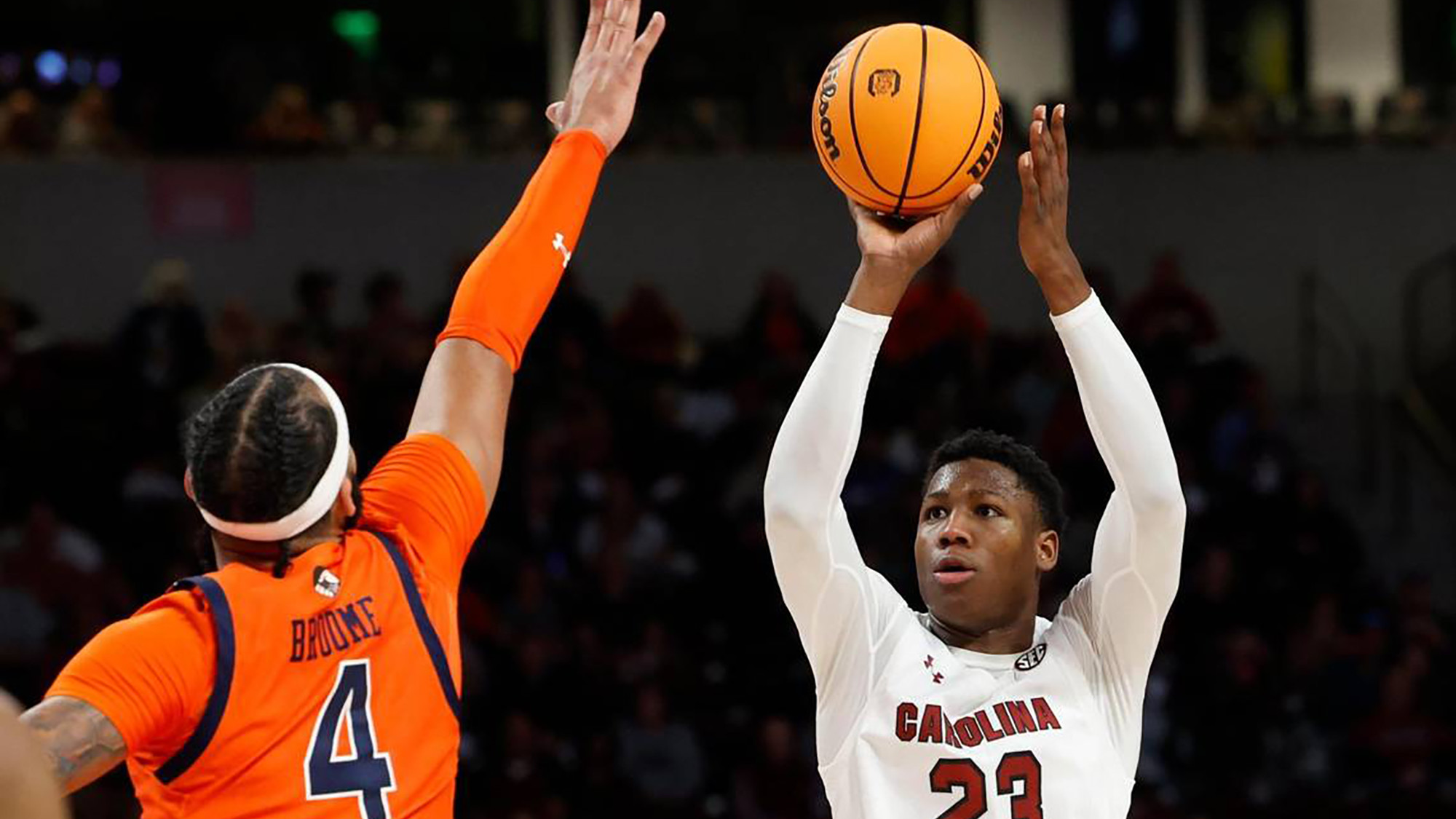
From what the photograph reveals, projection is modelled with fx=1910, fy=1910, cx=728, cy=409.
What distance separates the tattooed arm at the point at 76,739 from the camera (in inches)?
96.9

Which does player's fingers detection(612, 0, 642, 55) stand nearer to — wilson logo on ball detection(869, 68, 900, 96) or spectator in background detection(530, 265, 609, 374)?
wilson logo on ball detection(869, 68, 900, 96)

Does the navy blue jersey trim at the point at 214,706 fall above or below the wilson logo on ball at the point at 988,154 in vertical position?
below

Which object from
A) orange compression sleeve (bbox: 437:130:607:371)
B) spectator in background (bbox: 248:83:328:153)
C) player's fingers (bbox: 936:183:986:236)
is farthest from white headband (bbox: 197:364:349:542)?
spectator in background (bbox: 248:83:328:153)

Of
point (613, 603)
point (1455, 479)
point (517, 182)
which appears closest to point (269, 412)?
point (613, 603)

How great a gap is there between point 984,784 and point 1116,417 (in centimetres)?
74

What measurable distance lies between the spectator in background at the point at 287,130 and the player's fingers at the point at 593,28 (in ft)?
36.0

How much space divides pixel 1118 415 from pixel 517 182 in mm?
11235

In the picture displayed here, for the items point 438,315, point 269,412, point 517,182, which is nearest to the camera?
point 269,412

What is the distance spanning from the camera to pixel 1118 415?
3658 millimetres

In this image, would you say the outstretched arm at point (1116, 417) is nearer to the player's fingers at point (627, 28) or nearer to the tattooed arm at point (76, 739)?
the player's fingers at point (627, 28)

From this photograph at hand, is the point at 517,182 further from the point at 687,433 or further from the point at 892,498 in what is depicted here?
the point at 892,498

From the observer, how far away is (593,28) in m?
3.82

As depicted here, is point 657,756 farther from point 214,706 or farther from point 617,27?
point 214,706

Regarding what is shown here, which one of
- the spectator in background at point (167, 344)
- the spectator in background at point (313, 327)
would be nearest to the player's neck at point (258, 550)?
the spectator in background at point (313, 327)
